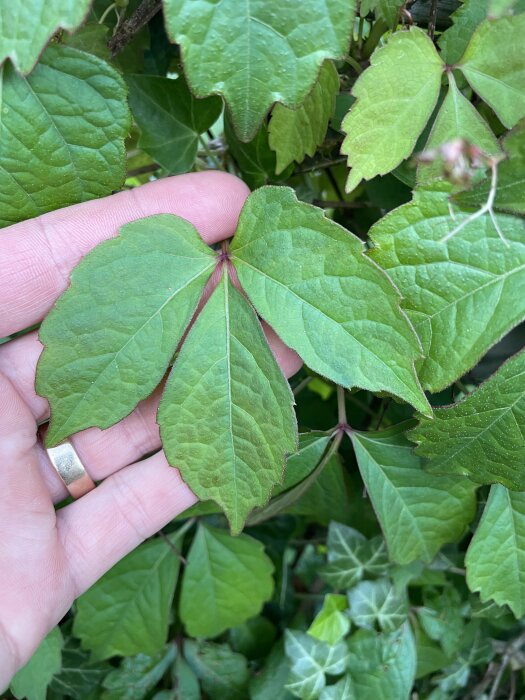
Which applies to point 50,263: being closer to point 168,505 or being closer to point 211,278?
point 211,278

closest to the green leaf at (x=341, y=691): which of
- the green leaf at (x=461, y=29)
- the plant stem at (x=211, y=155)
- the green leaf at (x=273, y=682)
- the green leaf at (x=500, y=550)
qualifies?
the green leaf at (x=273, y=682)

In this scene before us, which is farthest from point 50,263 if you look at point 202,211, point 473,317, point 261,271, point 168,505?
point 473,317

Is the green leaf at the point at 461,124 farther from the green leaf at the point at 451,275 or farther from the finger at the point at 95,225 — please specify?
the finger at the point at 95,225

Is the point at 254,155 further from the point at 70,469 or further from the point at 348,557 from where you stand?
the point at 348,557

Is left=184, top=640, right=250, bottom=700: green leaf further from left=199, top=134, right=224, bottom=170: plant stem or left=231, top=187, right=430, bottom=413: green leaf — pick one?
left=199, top=134, right=224, bottom=170: plant stem

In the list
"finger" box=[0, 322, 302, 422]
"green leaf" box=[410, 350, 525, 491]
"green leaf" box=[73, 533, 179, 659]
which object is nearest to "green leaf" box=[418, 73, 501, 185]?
"green leaf" box=[410, 350, 525, 491]

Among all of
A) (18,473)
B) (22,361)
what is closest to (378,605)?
(18,473)

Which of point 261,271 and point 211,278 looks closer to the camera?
point 261,271
